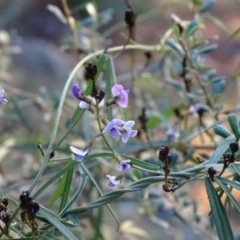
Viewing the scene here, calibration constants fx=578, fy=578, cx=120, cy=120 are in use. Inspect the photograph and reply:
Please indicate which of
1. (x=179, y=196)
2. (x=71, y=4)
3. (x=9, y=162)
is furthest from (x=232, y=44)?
(x=179, y=196)

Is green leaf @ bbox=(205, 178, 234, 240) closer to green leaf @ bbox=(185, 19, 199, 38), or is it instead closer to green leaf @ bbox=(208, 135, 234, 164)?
green leaf @ bbox=(208, 135, 234, 164)

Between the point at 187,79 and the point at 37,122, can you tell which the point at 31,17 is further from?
the point at 187,79

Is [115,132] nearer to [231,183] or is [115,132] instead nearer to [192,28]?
[231,183]

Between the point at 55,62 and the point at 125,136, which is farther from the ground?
the point at 55,62

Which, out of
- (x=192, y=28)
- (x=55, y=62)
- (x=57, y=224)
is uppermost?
(x=55, y=62)

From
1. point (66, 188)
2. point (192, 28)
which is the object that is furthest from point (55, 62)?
point (66, 188)

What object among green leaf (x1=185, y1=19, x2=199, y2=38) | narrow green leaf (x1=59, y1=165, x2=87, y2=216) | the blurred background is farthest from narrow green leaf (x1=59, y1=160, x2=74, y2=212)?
the blurred background
